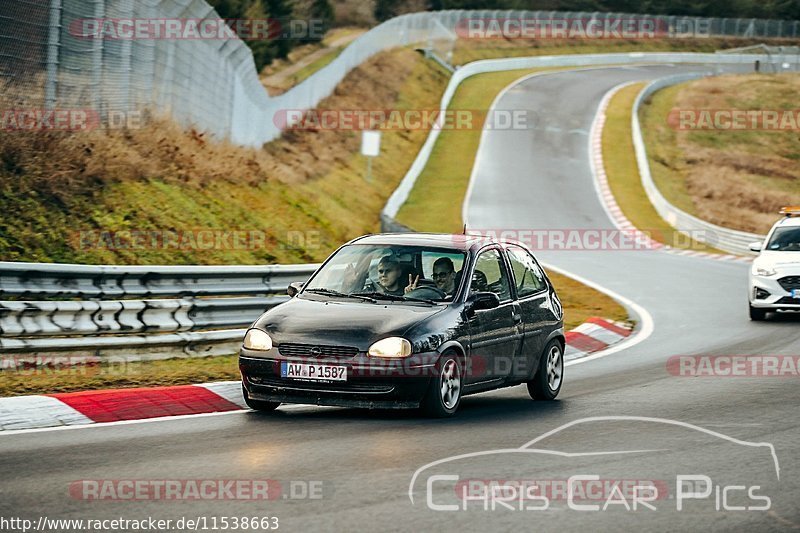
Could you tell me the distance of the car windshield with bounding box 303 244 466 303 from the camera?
1077cm

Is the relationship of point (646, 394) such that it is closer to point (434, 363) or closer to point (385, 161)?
point (434, 363)

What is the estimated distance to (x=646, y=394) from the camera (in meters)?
12.1

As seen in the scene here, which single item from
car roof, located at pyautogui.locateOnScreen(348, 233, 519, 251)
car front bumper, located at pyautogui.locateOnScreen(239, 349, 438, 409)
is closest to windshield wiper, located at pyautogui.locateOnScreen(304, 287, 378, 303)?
car roof, located at pyautogui.locateOnScreen(348, 233, 519, 251)

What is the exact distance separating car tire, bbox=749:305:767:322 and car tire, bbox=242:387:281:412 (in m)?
11.6

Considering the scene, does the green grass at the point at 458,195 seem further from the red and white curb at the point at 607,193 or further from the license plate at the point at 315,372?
the license plate at the point at 315,372

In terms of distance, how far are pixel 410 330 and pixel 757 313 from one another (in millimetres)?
11533

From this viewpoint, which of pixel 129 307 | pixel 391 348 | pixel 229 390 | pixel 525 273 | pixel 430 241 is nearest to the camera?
pixel 391 348

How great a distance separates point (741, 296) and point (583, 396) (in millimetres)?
13199

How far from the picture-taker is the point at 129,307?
12688 mm

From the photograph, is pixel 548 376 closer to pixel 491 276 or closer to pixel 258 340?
pixel 491 276

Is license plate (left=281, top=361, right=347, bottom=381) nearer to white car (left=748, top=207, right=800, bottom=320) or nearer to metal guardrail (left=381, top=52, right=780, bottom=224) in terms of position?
white car (left=748, top=207, right=800, bottom=320)

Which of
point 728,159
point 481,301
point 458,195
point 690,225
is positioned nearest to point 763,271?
point 481,301

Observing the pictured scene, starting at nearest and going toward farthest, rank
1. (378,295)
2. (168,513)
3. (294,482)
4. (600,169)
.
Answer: (168,513)
(294,482)
(378,295)
(600,169)

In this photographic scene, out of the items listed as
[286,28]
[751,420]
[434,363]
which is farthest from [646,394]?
[286,28]
